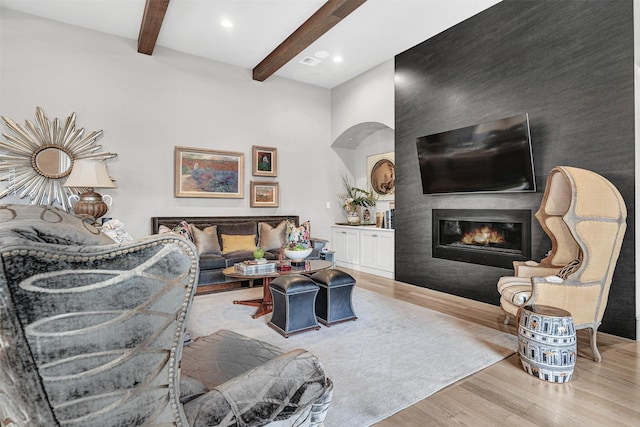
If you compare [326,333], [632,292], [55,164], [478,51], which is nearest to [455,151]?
[478,51]

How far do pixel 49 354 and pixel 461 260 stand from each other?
4.33 metres

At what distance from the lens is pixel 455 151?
4281mm

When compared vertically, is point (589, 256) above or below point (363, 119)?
below

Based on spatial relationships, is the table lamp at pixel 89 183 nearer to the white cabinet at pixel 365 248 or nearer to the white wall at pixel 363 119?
the white cabinet at pixel 365 248

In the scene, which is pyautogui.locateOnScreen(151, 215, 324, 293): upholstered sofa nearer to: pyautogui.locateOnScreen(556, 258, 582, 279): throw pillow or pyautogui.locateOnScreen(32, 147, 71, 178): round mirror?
pyautogui.locateOnScreen(32, 147, 71, 178): round mirror

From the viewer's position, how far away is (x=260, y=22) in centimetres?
432

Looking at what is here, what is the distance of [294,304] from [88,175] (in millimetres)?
2887

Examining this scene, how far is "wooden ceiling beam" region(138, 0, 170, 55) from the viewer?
3.74 metres

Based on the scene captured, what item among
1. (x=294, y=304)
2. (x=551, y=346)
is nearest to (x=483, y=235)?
(x=551, y=346)

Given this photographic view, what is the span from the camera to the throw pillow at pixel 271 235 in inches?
212

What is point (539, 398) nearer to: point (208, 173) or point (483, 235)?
point (483, 235)

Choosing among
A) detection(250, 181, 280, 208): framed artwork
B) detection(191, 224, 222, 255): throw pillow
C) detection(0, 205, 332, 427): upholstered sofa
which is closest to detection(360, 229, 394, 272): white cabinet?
detection(250, 181, 280, 208): framed artwork

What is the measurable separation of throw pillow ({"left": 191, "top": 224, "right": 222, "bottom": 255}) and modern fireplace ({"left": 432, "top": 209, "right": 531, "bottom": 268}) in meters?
3.02

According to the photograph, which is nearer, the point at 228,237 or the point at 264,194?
the point at 228,237
